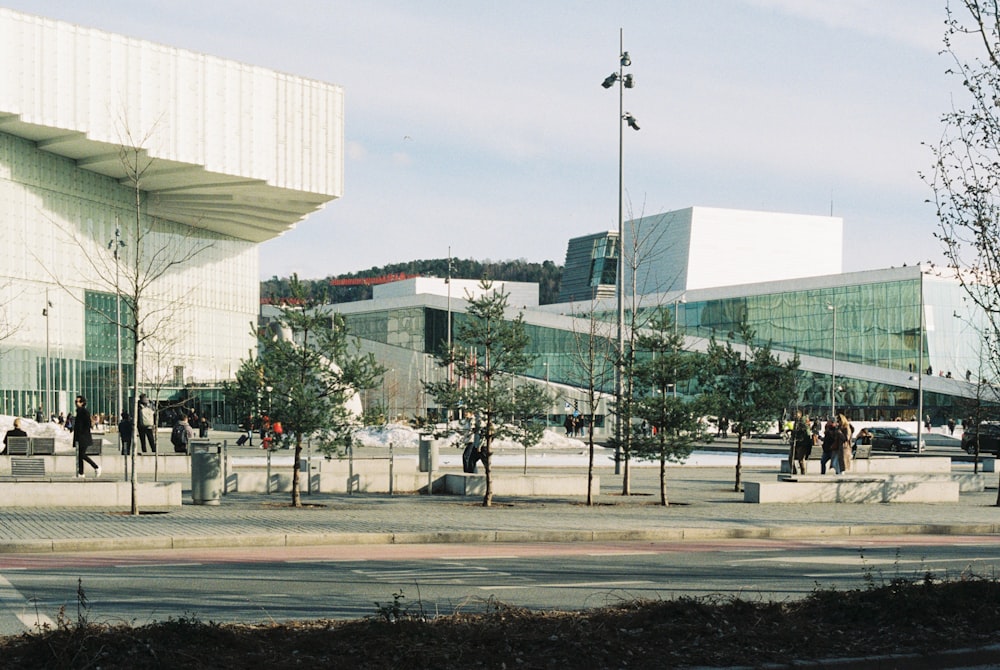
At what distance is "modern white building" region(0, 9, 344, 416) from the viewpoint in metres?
70.5

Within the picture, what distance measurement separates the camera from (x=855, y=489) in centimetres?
2567

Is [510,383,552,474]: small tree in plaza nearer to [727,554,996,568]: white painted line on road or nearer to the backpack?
[727,554,996,568]: white painted line on road

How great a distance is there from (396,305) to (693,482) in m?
82.3

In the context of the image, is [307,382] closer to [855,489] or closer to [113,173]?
[855,489]

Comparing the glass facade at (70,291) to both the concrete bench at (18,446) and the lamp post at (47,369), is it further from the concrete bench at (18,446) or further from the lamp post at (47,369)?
the concrete bench at (18,446)

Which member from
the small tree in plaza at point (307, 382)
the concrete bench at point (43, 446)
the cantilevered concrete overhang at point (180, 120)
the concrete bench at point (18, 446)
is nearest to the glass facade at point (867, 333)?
the cantilevered concrete overhang at point (180, 120)

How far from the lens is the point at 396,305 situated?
11338 cm

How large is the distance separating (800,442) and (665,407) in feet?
31.5

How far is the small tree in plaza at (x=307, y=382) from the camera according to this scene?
22312 mm

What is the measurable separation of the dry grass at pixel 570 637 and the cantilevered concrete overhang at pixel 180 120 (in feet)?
205

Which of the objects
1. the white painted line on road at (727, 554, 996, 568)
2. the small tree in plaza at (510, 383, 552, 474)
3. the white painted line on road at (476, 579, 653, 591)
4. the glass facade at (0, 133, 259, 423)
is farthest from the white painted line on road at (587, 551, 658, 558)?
the glass facade at (0, 133, 259, 423)

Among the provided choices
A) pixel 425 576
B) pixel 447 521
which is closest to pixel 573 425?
pixel 447 521

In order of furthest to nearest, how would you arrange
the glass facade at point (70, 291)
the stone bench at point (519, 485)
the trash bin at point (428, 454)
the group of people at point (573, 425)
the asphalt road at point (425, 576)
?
the glass facade at point (70, 291)
the group of people at point (573, 425)
the trash bin at point (428, 454)
the stone bench at point (519, 485)
the asphalt road at point (425, 576)

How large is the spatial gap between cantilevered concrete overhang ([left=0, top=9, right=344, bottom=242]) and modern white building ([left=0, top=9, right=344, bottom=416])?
3.5 inches
